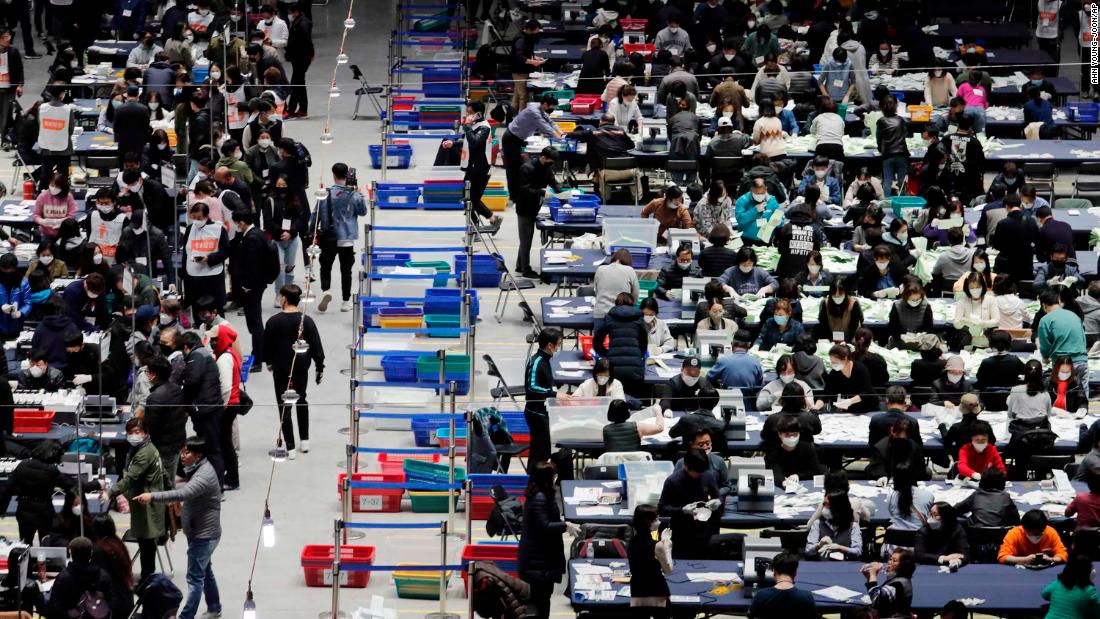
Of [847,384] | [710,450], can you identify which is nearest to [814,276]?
[847,384]

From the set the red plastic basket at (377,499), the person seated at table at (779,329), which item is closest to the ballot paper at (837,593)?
the red plastic basket at (377,499)

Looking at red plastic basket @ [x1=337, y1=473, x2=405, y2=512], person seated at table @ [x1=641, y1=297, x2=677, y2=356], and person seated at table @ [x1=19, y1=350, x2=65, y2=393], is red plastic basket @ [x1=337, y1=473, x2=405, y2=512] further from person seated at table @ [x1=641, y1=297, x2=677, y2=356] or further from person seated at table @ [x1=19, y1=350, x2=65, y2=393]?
person seated at table @ [x1=641, y1=297, x2=677, y2=356]

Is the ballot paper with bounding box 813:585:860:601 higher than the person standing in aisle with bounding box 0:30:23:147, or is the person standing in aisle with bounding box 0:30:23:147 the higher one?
the person standing in aisle with bounding box 0:30:23:147

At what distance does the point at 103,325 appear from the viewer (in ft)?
69.2

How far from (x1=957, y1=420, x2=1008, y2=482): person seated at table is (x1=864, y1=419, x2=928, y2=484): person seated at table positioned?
1.20 feet

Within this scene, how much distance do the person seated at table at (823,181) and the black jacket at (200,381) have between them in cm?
897

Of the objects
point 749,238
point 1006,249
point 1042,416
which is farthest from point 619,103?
point 1042,416

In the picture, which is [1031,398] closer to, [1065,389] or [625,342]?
[1065,389]

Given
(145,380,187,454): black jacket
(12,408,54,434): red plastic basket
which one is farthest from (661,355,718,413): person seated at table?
(12,408,54,434): red plastic basket

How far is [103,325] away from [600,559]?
6.97 m

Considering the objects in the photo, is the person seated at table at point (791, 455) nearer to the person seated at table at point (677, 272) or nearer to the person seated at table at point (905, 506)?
the person seated at table at point (905, 506)

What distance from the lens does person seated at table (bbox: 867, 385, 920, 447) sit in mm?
18484

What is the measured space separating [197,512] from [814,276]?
8.43m

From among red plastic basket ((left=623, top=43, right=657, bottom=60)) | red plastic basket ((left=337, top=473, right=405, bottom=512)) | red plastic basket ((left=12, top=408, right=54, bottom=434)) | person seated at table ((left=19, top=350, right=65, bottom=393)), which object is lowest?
red plastic basket ((left=337, top=473, right=405, bottom=512))
